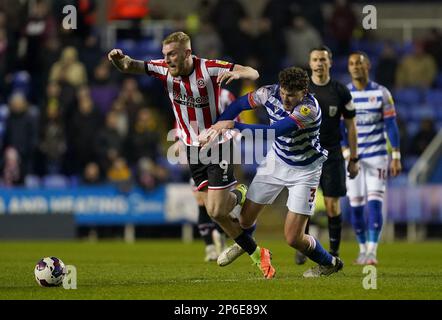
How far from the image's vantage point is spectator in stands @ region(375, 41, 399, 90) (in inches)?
891

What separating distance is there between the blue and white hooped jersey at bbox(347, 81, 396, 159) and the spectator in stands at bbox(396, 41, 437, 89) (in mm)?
9974

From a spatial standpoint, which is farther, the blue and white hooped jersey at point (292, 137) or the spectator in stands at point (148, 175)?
the spectator in stands at point (148, 175)

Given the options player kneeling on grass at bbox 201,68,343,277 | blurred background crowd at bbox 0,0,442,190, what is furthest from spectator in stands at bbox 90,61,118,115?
player kneeling on grass at bbox 201,68,343,277

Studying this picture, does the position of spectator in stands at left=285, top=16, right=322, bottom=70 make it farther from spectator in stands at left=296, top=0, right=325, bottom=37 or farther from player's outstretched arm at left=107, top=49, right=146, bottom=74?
player's outstretched arm at left=107, top=49, right=146, bottom=74

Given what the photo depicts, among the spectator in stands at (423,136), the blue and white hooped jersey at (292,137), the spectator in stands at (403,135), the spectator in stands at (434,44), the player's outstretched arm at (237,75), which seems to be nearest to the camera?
the player's outstretched arm at (237,75)

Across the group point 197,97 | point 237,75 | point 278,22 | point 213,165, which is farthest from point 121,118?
point 237,75

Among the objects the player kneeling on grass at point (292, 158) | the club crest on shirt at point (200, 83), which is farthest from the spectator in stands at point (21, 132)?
the player kneeling on grass at point (292, 158)

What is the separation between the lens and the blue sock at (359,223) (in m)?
13.3

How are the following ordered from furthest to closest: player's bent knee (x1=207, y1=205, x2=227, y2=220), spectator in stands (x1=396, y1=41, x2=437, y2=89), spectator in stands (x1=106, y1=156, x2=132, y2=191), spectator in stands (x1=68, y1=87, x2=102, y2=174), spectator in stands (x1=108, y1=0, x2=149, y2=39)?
1. spectator in stands (x1=396, y1=41, x2=437, y2=89)
2. spectator in stands (x1=108, y1=0, x2=149, y2=39)
3. spectator in stands (x1=68, y1=87, x2=102, y2=174)
4. spectator in stands (x1=106, y1=156, x2=132, y2=191)
5. player's bent knee (x1=207, y1=205, x2=227, y2=220)

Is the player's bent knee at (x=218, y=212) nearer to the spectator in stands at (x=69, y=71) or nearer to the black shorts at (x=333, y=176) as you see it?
the black shorts at (x=333, y=176)

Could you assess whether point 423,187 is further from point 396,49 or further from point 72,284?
point 72,284

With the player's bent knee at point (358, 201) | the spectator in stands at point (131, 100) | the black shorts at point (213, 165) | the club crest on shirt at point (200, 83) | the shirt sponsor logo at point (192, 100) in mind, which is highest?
the club crest on shirt at point (200, 83)

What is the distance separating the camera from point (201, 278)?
1038cm

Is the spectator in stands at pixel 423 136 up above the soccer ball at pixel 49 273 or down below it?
above
